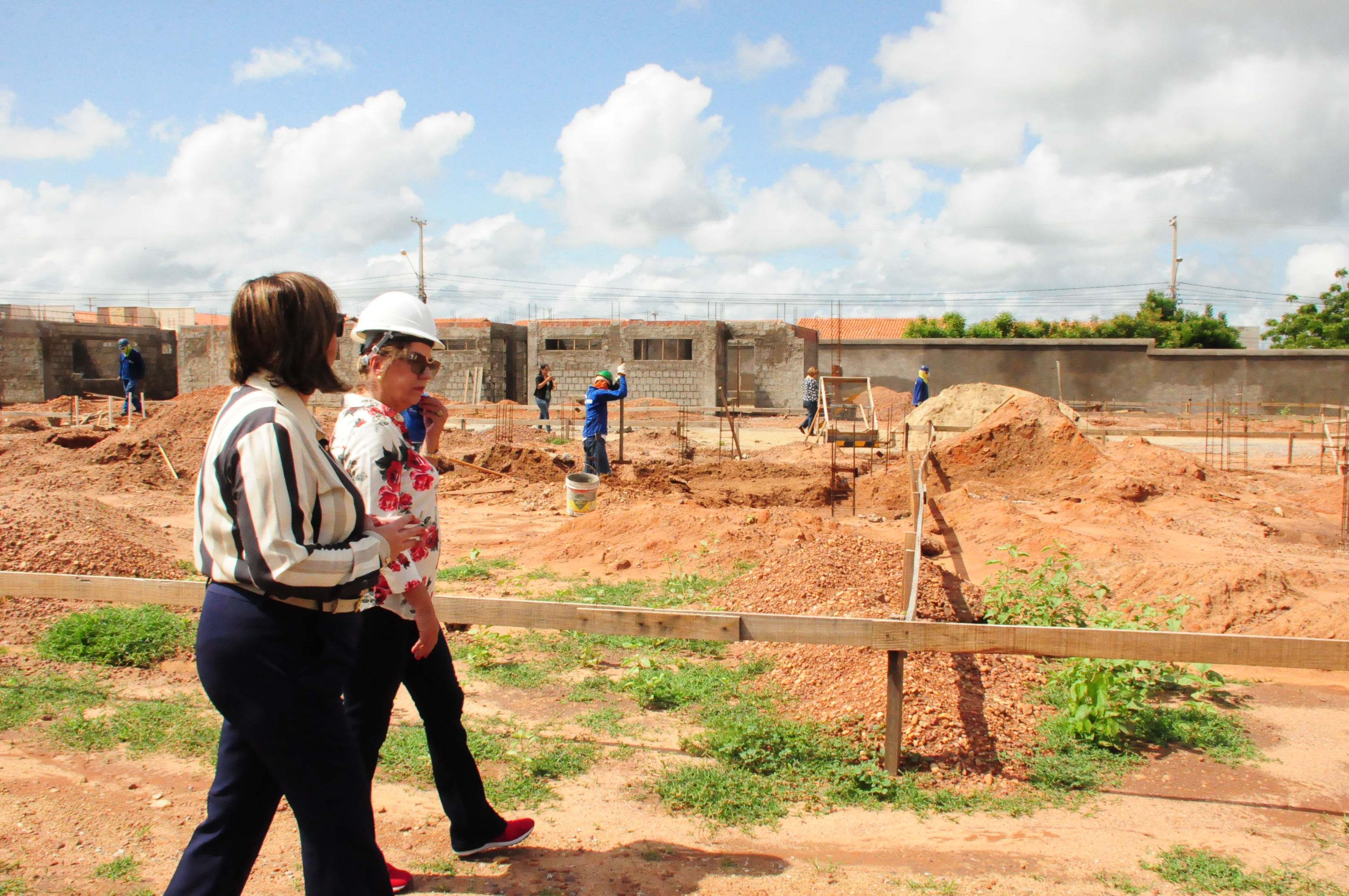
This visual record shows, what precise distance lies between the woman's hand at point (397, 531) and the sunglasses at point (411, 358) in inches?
17.6

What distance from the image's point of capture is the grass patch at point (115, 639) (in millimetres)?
4785

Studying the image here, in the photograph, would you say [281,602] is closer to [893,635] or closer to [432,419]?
[432,419]

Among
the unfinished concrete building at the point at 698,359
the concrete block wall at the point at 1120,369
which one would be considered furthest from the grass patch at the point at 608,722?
the unfinished concrete building at the point at 698,359

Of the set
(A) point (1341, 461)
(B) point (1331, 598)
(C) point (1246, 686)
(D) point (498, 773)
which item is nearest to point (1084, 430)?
(A) point (1341, 461)

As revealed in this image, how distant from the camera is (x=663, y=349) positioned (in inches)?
1246

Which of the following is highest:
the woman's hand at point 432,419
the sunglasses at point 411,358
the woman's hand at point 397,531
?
the sunglasses at point 411,358

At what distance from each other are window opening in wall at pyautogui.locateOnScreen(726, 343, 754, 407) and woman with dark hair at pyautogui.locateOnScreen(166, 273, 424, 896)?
95.1ft

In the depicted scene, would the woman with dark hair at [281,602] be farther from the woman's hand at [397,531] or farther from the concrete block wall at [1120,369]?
the concrete block wall at [1120,369]

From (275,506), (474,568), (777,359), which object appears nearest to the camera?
(275,506)

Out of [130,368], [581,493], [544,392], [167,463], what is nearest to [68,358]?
[130,368]

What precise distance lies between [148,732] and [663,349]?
28275 mm

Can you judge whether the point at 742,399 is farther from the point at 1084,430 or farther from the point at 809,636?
the point at 809,636

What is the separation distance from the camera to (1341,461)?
15.6 metres

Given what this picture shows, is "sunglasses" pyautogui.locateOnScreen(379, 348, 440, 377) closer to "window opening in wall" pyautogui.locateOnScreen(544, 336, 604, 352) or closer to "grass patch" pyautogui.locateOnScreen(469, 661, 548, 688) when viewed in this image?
"grass patch" pyautogui.locateOnScreen(469, 661, 548, 688)
